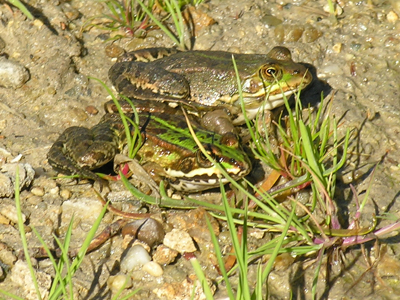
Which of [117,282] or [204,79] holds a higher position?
[204,79]

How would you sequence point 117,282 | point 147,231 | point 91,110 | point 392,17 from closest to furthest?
point 117,282, point 147,231, point 91,110, point 392,17

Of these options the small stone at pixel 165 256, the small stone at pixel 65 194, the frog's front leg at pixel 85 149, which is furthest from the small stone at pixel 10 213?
the small stone at pixel 165 256

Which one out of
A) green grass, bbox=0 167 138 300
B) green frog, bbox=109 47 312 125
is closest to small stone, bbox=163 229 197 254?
green grass, bbox=0 167 138 300

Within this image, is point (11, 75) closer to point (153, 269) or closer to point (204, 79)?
point (204, 79)

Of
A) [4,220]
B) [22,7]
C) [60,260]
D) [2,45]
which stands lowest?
[4,220]

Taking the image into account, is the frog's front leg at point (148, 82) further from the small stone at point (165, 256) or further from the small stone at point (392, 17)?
the small stone at point (392, 17)

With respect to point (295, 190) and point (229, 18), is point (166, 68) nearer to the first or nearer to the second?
point (229, 18)

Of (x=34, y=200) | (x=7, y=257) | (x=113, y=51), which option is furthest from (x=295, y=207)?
(x=113, y=51)
